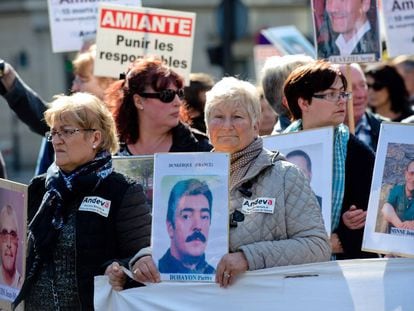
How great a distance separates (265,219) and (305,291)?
13.1 inches

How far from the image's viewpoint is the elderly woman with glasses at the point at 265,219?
482 centimetres

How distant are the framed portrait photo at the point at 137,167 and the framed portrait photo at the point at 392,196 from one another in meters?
1.23

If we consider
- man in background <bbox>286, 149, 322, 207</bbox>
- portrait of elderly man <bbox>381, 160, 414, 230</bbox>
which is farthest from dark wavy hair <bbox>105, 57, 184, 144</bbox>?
portrait of elderly man <bbox>381, 160, 414, 230</bbox>

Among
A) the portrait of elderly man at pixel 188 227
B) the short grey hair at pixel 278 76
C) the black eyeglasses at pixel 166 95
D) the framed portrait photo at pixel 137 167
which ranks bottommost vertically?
the portrait of elderly man at pixel 188 227

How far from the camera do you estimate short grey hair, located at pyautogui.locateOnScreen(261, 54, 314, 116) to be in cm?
671

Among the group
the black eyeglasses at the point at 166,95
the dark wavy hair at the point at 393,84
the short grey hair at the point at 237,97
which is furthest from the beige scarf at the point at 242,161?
the dark wavy hair at the point at 393,84

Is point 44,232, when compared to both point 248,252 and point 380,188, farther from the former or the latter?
point 380,188

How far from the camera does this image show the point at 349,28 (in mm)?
7035

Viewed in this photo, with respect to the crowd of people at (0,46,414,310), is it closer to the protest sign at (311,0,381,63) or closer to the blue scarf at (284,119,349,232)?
the blue scarf at (284,119,349,232)

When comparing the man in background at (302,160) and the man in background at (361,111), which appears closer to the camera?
the man in background at (302,160)

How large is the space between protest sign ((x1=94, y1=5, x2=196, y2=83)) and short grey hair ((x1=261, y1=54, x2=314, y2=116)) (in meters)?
0.97

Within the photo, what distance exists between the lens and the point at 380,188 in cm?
518

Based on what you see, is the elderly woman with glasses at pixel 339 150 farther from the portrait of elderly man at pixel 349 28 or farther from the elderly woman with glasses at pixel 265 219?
the portrait of elderly man at pixel 349 28

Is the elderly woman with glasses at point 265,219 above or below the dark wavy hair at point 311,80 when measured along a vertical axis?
below
